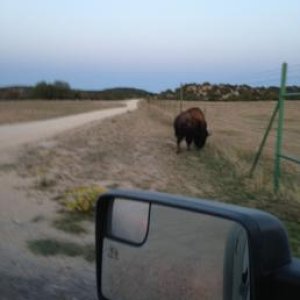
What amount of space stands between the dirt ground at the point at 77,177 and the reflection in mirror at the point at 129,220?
3136 millimetres

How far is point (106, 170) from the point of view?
42.4 ft

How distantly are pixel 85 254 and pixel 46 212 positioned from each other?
2169 millimetres

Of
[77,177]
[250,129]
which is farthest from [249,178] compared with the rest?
[250,129]

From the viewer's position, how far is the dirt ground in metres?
5.61

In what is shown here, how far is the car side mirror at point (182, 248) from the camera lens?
1642mm

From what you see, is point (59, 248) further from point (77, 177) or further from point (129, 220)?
point (77, 177)

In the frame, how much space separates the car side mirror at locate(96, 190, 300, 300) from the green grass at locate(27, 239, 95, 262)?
425 centimetres

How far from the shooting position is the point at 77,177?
38.9 feet

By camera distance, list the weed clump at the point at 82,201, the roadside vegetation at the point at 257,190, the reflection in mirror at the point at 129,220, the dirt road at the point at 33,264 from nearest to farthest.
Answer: the reflection in mirror at the point at 129,220, the dirt road at the point at 33,264, the weed clump at the point at 82,201, the roadside vegetation at the point at 257,190

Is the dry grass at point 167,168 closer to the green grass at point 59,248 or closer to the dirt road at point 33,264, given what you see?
the dirt road at point 33,264

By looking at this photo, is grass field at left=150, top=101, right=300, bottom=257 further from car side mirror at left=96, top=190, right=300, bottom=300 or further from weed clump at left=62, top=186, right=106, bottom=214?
car side mirror at left=96, top=190, right=300, bottom=300

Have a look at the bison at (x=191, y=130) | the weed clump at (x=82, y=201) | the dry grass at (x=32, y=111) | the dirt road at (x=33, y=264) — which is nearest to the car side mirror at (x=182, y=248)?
the dirt road at (x=33, y=264)

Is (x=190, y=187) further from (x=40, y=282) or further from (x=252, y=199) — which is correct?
(x=40, y=282)

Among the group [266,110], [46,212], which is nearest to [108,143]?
[46,212]
